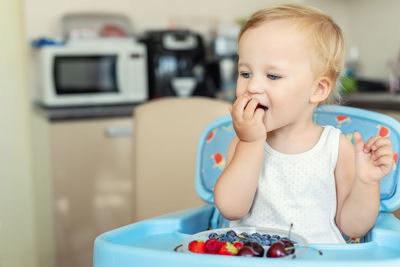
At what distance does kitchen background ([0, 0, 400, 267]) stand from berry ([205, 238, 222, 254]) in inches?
44.2

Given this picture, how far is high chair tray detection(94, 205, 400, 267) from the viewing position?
29.0 inches

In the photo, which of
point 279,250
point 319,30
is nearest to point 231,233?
point 279,250

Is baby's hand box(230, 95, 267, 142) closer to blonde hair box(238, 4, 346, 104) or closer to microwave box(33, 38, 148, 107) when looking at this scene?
blonde hair box(238, 4, 346, 104)

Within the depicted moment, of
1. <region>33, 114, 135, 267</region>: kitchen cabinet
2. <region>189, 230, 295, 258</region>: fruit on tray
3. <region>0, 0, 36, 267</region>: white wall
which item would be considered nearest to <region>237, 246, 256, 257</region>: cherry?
<region>189, 230, 295, 258</region>: fruit on tray

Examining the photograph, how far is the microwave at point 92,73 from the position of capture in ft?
8.25

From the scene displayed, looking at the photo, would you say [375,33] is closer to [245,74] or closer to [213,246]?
[245,74]

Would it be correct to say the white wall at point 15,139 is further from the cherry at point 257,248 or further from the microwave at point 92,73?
the cherry at point 257,248

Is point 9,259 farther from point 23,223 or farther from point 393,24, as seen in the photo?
point 393,24

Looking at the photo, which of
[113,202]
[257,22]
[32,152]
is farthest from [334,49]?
[32,152]

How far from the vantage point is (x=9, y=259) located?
1621 millimetres

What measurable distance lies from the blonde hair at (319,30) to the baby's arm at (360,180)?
0.49 feet

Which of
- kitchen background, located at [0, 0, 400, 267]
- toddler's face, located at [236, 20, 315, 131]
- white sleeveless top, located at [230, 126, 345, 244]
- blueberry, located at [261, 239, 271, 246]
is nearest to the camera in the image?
blueberry, located at [261, 239, 271, 246]

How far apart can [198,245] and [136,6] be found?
7.77 feet

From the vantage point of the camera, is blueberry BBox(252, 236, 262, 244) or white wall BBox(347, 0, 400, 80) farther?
white wall BBox(347, 0, 400, 80)
